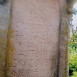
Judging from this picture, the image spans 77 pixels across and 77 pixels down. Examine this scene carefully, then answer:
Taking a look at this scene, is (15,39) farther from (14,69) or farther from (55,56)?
(55,56)

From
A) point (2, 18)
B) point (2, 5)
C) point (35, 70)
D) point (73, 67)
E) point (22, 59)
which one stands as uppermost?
point (2, 5)

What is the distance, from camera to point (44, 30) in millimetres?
2184

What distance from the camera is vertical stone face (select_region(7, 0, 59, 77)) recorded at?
2.07m

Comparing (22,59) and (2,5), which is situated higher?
(2,5)

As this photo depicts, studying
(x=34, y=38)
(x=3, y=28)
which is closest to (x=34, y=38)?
(x=34, y=38)

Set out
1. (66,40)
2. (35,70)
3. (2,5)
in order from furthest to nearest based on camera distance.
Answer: (66,40) → (35,70) → (2,5)

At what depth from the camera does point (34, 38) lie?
84.5 inches

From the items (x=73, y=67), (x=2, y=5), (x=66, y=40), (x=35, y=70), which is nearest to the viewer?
(x=2, y=5)

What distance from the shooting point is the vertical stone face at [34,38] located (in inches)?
81.7

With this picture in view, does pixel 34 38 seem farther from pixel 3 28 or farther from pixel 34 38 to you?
pixel 3 28

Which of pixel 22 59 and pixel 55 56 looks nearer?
pixel 22 59

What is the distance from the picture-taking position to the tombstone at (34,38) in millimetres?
2025

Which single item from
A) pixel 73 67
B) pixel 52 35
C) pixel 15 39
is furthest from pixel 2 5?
pixel 73 67

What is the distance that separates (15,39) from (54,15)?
68cm
